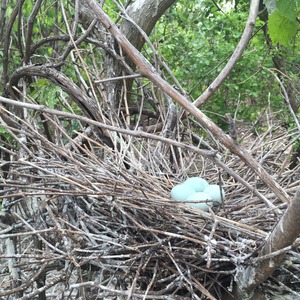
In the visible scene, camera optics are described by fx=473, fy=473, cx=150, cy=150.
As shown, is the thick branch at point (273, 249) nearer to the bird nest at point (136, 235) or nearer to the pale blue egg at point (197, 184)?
the bird nest at point (136, 235)

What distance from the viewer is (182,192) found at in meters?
1.21

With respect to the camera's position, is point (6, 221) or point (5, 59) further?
point (5, 59)

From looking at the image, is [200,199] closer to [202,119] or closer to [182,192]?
[182,192]

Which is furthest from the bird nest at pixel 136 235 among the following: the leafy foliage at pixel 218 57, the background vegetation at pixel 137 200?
the leafy foliage at pixel 218 57

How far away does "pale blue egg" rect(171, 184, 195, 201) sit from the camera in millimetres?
1200

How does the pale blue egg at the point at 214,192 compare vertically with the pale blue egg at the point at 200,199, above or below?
above

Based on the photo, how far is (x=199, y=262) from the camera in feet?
3.01

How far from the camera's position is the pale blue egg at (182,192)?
1200mm

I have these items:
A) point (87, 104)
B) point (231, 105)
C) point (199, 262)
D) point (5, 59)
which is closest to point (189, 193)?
point (199, 262)

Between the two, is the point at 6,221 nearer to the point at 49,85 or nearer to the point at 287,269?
the point at 49,85

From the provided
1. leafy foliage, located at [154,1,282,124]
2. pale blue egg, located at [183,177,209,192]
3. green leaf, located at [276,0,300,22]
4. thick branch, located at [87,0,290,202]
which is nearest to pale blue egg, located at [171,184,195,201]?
pale blue egg, located at [183,177,209,192]

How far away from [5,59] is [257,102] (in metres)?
2.04

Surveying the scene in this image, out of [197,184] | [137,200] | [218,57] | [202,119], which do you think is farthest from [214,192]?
[218,57]

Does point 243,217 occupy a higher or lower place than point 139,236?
higher
